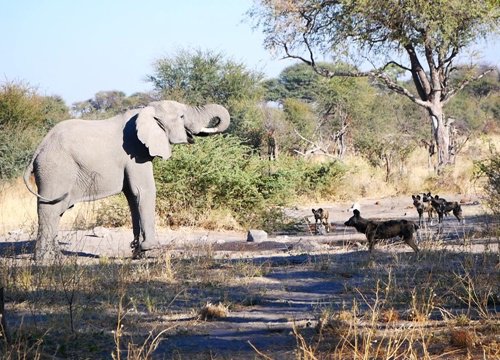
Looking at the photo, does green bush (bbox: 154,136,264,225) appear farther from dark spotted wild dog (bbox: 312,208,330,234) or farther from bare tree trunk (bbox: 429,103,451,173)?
bare tree trunk (bbox: 429,103,451,173)

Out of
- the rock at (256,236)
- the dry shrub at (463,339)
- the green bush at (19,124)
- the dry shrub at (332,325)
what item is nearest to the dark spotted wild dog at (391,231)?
the rock at (256,236)

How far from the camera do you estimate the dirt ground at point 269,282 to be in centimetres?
599

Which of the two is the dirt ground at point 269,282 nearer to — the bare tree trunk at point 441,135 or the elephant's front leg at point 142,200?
the elephant's front leg at point 142,200

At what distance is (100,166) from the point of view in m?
11.1

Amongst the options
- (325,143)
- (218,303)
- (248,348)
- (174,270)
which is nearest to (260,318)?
(218,303)

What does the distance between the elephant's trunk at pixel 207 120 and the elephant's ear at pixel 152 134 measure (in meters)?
0.66

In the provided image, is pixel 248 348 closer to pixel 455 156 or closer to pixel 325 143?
pixel 455 156

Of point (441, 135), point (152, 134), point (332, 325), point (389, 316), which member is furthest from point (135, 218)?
point (441, 135)

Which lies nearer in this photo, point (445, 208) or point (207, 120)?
point (207, 120)

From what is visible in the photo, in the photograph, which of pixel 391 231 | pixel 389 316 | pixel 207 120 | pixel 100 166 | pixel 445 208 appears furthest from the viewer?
pixel 445 208

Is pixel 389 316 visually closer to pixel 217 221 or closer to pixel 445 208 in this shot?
pixel 445 208

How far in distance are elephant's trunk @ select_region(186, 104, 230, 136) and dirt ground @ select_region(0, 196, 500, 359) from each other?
1652 mm

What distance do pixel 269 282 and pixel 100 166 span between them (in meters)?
3.38

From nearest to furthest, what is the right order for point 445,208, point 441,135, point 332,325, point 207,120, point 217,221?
point 332,325 → point 207,120 → point 445,208 → point 217,221 → point 441,135
